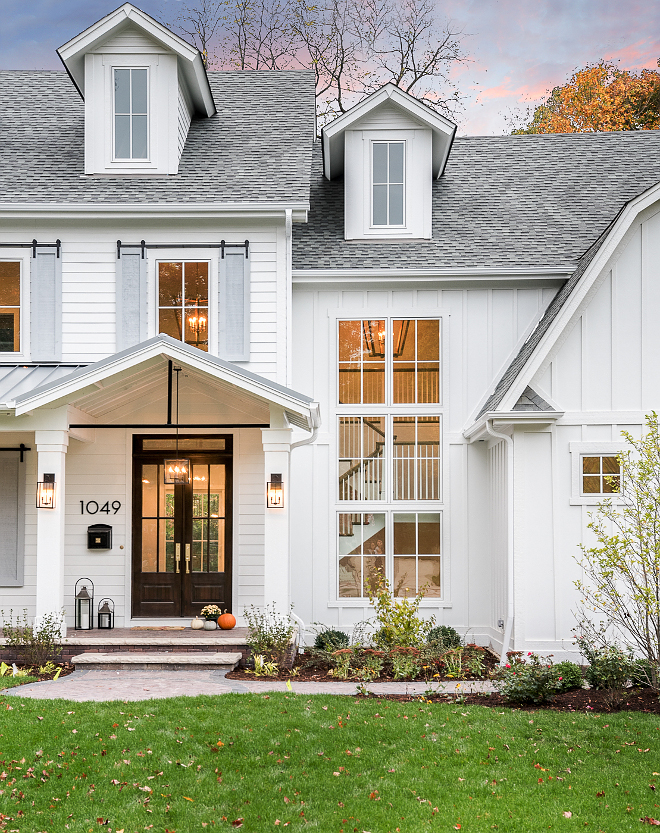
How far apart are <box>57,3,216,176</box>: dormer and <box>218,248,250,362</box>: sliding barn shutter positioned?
194 centimetres

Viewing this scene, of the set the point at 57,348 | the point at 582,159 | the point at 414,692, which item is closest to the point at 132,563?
the point at 57,348

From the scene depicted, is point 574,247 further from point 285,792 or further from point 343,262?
point 285,792

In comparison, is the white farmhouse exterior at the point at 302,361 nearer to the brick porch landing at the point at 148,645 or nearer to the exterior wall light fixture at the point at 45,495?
the exterior wall light fixture at the point at 45,495

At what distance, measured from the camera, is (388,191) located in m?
12.5

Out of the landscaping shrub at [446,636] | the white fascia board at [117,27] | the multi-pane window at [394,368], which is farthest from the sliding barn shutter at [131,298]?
the landscaping shrub at [446,636]

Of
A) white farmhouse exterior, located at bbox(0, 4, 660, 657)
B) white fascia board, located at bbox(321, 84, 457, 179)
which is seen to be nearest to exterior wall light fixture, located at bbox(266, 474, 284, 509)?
white farmhouse exterior, located at bbox(0, 4, 660, 657)

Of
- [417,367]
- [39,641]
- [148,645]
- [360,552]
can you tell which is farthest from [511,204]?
[39,641]

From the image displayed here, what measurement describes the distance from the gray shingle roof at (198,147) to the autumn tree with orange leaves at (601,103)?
1058cm

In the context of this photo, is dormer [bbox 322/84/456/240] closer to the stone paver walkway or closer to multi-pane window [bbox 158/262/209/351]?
multi-pane window [bbox 158/262/209/351]

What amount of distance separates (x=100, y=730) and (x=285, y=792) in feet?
5.82

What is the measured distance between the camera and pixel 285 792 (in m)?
5.46

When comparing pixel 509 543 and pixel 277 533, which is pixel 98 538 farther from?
pixel 509 543

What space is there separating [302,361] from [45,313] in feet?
11.8

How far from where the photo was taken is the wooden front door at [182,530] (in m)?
11.1
